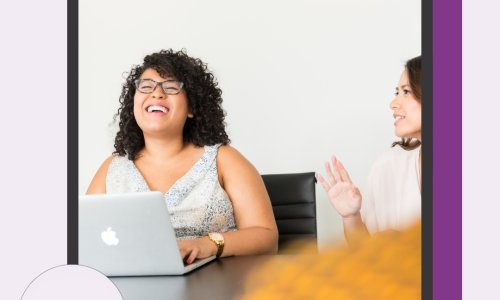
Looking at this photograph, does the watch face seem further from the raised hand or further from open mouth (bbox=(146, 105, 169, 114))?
open mouth (bbox=(146, 105, 169, 114))

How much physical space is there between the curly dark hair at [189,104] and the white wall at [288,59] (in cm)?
13

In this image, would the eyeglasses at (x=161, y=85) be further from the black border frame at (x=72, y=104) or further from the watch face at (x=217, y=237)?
the watch face at (x=217, y=237)

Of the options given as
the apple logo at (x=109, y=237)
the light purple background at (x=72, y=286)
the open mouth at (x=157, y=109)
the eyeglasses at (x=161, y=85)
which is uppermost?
the eyeglasses at (x=161, y=85)

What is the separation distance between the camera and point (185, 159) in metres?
1.42

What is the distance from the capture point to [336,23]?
1.45 m

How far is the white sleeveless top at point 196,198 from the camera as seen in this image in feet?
4.16

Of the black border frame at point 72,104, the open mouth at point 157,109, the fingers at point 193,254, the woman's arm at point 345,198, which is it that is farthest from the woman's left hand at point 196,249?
the open mouth at point 157,109

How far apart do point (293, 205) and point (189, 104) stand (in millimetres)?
536

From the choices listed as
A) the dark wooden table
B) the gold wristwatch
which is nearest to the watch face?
the gold wristwatch

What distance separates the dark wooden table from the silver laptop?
3cm

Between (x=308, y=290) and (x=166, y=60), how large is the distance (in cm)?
95
